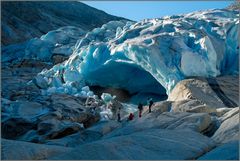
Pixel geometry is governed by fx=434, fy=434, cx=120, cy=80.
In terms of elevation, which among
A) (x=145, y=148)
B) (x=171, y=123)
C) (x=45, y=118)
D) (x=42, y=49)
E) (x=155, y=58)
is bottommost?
(x=45, y=118)

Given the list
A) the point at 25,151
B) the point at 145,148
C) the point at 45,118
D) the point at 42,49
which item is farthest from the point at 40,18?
the point at 145,148

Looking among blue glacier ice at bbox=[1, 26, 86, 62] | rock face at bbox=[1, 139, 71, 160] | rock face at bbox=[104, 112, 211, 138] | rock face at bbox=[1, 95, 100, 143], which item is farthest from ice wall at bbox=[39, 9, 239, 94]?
rock face at bbox=[1, 139, 71, 160]

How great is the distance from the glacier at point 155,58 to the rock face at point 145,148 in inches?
448

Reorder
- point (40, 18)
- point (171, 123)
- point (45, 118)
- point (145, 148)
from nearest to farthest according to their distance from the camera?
1. point (145, 148)
2. point (171, 123)
3. point (45, 118)
4. point (40, 18)

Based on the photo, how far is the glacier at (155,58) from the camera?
2030 centimetres

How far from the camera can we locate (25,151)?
7.96 m

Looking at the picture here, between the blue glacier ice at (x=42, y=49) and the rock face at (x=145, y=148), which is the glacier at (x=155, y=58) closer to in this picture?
the blue glacier ice at (x=42, y=49)

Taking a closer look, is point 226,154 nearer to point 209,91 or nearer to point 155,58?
point 209,91

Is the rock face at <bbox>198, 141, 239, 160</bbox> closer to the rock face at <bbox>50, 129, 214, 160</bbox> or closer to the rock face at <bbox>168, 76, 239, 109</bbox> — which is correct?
the rock face at <bbox>50, 129, 214, 160</bbox>

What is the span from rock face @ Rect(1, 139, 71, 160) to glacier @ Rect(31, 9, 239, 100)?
39.8 feet

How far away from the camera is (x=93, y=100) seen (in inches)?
792

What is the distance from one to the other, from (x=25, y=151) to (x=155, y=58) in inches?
516

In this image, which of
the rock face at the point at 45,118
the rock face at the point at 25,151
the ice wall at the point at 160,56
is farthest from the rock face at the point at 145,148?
the ice wall at the point at 160,56

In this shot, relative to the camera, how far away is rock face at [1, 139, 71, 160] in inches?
303
